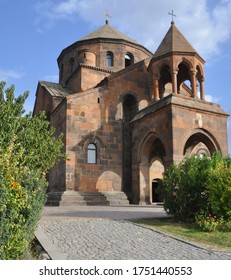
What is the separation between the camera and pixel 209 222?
26.6 ft

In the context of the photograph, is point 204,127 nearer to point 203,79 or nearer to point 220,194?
point 203,79

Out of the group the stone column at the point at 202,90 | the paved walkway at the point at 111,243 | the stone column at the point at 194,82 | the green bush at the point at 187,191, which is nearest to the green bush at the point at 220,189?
the green bush at the point at 187,191

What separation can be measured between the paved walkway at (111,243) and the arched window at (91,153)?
30.3 feet

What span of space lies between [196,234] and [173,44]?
1325cm

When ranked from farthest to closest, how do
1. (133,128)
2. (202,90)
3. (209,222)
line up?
(133,128), (202,90), (209,222)

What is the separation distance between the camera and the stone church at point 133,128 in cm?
1595

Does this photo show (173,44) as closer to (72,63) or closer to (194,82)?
(194,82)

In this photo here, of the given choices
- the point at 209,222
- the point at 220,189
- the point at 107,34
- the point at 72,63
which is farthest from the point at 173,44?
the point at 209,222

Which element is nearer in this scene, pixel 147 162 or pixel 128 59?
pixel 147 162

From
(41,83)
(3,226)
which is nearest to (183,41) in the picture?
(41,83)

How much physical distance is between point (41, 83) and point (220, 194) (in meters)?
18.8

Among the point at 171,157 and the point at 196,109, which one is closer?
the point at 171,157

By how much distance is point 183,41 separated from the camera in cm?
1838

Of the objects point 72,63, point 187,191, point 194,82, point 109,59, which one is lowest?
point 187,191
